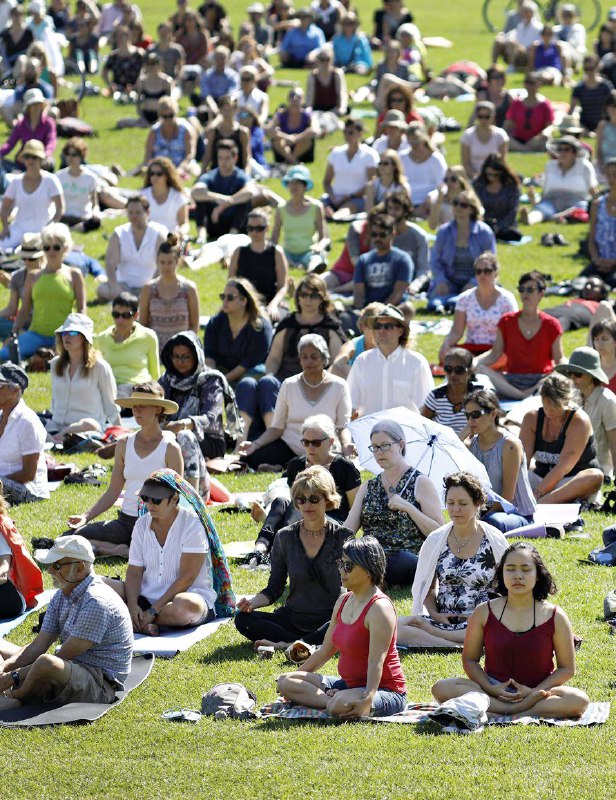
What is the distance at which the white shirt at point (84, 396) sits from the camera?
14.2 metres

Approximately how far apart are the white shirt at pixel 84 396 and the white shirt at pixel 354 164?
7.89 metres

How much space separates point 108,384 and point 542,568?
683 cm

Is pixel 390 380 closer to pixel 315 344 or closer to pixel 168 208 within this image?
pixel 315 344

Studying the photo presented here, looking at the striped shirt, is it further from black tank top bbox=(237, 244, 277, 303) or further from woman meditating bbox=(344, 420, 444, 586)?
black tank top bbox=(237, 244, 277, 303)

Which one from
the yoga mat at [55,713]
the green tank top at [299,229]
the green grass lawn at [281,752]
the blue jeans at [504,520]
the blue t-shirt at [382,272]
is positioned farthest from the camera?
the green tank top at [299,229]

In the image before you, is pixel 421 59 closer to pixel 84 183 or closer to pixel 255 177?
pixel 255 177

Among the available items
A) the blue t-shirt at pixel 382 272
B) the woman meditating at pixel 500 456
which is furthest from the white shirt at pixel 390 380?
the blue t-shirt at pixel 382 272

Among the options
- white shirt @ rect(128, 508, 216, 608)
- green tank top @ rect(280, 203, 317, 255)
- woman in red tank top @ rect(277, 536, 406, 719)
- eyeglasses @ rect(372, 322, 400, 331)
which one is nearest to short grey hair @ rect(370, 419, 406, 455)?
white shirt @ rect(128, 508, 216, 608)

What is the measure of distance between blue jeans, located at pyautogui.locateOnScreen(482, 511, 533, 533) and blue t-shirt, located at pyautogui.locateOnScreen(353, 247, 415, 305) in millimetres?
5628

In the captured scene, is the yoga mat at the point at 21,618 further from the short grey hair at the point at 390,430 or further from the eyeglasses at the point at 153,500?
the short grey hair at the point at 390,430

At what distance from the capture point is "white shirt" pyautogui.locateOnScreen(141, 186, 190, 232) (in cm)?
1945

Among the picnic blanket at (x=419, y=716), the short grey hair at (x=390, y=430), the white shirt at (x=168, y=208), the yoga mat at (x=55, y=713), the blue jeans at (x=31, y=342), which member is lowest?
the yoga mat at (x=55, y=713)

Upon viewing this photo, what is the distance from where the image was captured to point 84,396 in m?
14.2

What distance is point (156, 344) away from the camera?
15.1 meters
